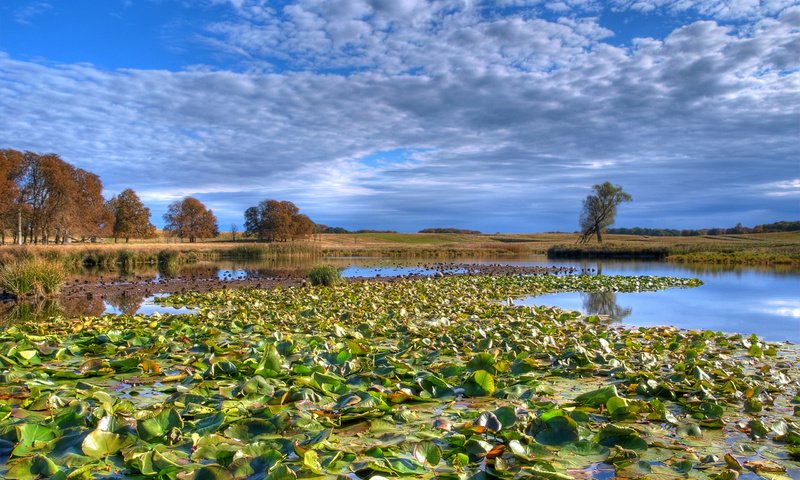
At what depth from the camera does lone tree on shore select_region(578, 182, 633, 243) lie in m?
69.9

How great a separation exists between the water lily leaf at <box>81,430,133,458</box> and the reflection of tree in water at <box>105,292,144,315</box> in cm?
1241

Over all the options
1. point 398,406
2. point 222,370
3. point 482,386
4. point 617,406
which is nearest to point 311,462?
point 398,406

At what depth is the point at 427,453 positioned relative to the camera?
3.67 meters

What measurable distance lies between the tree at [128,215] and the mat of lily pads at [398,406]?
234 ft

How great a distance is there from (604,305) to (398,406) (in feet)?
43.4

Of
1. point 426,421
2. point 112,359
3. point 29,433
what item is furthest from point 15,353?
point 426,421

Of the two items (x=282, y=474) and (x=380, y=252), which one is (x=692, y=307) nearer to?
(x=282, y=474)

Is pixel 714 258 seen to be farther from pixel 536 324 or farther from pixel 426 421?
pixel 426 421

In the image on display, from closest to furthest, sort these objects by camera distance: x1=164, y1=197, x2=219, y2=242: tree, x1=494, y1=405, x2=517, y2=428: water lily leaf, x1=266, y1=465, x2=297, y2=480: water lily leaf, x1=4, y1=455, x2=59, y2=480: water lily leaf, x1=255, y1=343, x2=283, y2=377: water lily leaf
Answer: x1=266, y1=465, x2=297, y2=480: water lily leaf, x1=4, y1=455, x2=59, y2=480: water lily leaf, x1=494, y1=405, x2=517, y2=428: water lily leaf, x1=255, y1=343, x2=283, y2=377: water lily leaf, x1=164, y1=197, x2=219, y2=242: tree

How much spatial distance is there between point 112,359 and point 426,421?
15.7 feet

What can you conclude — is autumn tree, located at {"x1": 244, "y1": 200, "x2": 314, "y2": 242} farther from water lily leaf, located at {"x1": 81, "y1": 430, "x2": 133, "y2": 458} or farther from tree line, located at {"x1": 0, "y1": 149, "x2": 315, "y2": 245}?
water lily leaf, located at {"x1": 81, "y1": 430, "x2": 133, "y2": 458}

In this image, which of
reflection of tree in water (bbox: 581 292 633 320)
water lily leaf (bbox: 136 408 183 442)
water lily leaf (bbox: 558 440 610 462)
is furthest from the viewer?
reflection of tree in water (bbox: 581 292 633 320)

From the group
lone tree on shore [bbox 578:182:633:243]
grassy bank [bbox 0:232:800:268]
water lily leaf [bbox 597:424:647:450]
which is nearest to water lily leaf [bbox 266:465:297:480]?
water lily leaf [bbox 597:424:647:450]

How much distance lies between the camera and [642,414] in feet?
16.3
